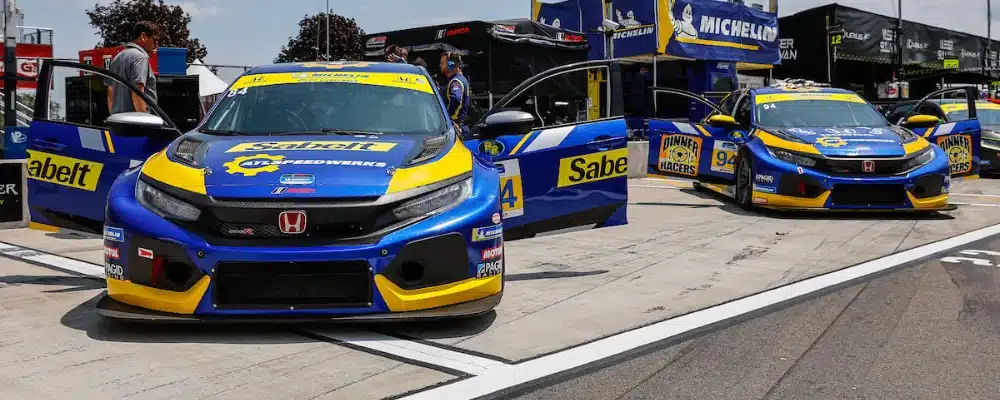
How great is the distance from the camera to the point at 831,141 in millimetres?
10656

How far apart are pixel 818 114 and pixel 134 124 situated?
27.4 ft

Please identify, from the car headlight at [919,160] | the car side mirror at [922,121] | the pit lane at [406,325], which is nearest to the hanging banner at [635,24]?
the car side mirror at [922,121]

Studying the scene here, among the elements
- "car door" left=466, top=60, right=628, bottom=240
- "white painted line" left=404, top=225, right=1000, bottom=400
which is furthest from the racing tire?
"car door" left=466, top=60, right=628, bottom=240

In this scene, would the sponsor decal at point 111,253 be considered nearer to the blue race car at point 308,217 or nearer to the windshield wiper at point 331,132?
the blue race car at point 308,217

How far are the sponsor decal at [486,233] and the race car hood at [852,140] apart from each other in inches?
253

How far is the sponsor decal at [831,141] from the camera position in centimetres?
1056

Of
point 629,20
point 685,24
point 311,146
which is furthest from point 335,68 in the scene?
point 685,24

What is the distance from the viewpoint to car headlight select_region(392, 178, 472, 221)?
186 inches

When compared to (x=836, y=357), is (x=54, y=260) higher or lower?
higher

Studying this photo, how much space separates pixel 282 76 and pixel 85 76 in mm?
10947

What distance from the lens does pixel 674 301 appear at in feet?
19.4

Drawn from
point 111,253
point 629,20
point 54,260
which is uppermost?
point 629,20

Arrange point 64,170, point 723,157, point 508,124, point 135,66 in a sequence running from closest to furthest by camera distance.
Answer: point 508,124, point 64,170, point 135,66, point 723,157

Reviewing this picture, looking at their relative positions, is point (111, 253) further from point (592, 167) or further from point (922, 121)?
point (922, 121)
